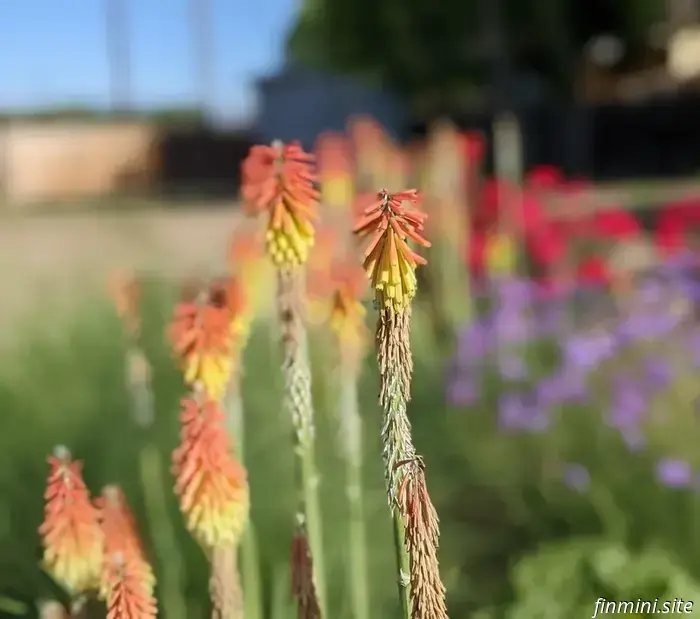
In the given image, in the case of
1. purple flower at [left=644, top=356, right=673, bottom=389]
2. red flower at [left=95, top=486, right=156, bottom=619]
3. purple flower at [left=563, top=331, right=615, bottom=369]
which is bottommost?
purple flower at [left=644, top=356, right=673, bottom=389]

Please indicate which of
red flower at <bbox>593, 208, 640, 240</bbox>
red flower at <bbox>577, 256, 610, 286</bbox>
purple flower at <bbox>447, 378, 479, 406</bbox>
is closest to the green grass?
purple flower at <bbox>447, 378, 479, 406</bbox>

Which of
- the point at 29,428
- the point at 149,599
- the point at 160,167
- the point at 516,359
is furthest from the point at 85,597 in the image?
the point at 160,167

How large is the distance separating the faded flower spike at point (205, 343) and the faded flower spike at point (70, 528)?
0.22 meters

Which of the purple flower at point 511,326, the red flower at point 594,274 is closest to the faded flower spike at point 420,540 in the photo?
the purple flower at point 511,326

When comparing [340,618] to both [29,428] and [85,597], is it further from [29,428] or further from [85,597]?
[29,428]

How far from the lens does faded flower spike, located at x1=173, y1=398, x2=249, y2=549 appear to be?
1216 millimetres

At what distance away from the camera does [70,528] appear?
1.24m

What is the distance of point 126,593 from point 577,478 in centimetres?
194

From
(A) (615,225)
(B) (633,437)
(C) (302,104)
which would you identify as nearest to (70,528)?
(B) (633,437)

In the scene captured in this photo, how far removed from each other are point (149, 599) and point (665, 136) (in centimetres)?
1806

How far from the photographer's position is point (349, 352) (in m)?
1.75

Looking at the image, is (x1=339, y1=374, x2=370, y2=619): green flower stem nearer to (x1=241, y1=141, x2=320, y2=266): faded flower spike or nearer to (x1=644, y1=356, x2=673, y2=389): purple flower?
(x1=241, y1=141, x2=320, y2=266): faded flower spike

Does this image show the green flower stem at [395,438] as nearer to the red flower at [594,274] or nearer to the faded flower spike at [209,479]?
the faded flower spike at [209,479]

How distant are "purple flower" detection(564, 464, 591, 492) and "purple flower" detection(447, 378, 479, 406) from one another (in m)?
0.66
